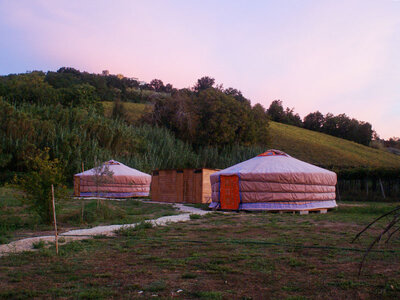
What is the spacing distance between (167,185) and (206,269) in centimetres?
1039

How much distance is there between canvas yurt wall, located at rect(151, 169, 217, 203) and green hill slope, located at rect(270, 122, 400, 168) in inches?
577

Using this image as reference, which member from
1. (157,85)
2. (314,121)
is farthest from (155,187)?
(157,85)

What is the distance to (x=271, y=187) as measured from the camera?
982 cm

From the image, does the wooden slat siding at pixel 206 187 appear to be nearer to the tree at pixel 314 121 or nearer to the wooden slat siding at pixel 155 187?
the wooden slat siding at pixel 155 187

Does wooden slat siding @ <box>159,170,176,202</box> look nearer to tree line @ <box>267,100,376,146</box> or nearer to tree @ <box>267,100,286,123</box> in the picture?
tree line @ <box>267,100,376,146</box>

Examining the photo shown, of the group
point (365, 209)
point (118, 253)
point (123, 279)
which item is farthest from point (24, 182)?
point (365, 209)

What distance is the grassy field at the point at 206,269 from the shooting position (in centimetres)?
286

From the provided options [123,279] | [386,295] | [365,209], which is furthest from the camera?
[365,209]

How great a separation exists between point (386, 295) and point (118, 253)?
2.65 meters

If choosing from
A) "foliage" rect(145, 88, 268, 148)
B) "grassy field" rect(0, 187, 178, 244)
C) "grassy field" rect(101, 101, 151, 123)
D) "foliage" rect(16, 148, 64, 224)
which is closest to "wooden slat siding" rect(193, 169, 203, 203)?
"grassy field" rect(0, 187, 178, 244)

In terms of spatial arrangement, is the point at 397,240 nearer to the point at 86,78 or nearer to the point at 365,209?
the point at 365,209

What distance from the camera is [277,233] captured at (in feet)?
18.7

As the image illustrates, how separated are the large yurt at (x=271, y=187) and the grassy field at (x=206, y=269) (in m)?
4.27

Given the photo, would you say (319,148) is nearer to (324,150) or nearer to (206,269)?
(324,150)
